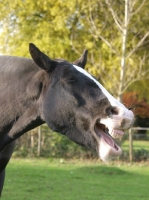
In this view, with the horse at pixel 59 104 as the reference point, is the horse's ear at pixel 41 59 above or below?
above

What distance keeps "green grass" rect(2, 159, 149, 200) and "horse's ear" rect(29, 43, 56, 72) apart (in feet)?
19.6

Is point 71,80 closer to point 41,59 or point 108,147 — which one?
point 41,59

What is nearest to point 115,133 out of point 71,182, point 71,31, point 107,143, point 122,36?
point 107,143

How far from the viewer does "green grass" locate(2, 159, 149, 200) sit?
10250 millimetres

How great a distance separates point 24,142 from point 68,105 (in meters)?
15.1

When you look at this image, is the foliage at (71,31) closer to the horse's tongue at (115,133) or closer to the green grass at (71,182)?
the green grass at (71,182)

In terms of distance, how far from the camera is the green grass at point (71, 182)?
1025 centimetres

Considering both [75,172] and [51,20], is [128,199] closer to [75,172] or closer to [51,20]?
[75,172]

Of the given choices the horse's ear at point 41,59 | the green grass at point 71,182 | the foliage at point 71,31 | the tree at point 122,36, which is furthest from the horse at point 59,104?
the foliage at point 71,31

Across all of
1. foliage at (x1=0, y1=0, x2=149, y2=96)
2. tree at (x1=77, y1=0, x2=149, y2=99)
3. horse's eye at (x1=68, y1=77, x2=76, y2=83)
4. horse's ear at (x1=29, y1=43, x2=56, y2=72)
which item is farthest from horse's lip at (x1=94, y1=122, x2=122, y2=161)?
foliage at (x1=0, y1=0, x2=149, y2=96)

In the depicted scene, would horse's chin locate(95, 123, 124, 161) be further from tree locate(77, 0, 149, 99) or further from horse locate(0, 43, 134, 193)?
tree locate(77, 0, 149, 99)

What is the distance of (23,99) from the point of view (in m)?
4.14

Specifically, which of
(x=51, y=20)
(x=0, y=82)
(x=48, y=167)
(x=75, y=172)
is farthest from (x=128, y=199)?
(x=51, y=20)

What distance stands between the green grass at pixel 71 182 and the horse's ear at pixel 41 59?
5.96m
